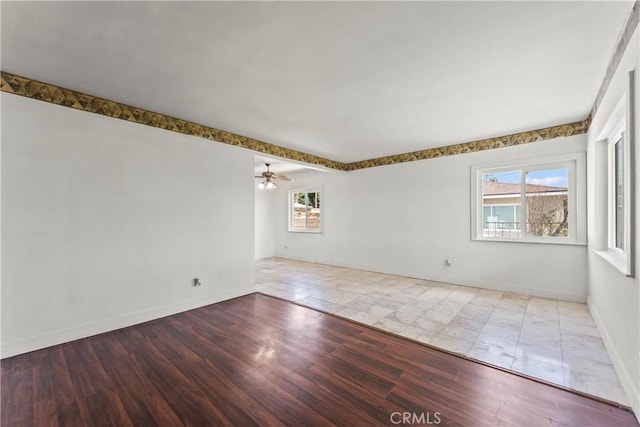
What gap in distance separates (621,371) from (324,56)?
339 cm

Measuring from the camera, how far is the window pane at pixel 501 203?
4.48 m

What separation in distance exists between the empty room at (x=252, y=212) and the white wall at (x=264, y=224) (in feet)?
11.0

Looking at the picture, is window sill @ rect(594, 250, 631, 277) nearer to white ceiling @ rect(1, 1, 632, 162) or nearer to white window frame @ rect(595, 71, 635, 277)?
white window frame @ rect(595, 71, 635, 277)

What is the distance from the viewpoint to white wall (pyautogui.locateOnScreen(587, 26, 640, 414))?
5.78 feet

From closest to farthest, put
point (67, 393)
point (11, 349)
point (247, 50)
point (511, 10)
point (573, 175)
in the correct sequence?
point (511, 10)
point (67, 393)
point (247, 50)
point (11, 349)
point (573, 175)

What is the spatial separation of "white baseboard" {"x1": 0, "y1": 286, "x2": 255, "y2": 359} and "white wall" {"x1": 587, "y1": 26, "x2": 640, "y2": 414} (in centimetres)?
430

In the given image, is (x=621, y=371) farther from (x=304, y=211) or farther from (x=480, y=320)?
(x=304, y=211)

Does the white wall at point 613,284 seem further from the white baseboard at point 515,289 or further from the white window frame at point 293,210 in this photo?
the white window frame at point 293,210

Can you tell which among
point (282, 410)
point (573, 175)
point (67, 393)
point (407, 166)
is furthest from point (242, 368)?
point (573, 175)

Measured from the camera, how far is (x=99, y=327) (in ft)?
9.59

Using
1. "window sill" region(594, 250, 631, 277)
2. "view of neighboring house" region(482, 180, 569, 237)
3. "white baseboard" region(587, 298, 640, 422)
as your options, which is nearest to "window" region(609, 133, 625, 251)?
"window sill" region(594, 250, 631, 277)

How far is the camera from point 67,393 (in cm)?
195

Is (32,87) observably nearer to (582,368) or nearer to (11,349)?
(11,349)

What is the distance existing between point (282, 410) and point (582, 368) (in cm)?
248
